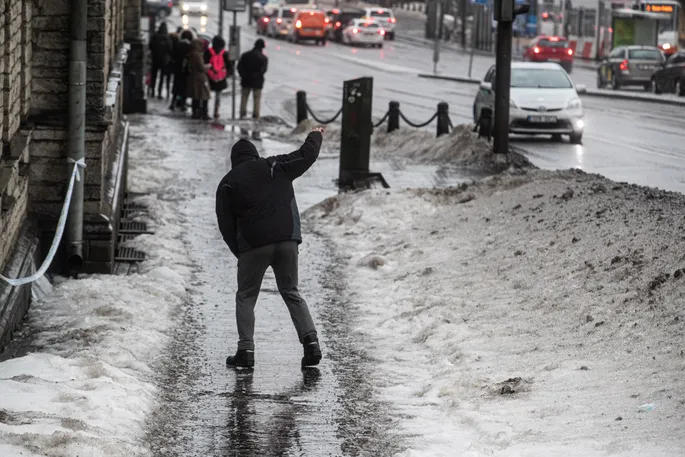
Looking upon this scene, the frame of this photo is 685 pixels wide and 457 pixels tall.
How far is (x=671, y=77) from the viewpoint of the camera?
150 ft

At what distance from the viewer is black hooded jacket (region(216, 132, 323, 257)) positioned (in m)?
9.75

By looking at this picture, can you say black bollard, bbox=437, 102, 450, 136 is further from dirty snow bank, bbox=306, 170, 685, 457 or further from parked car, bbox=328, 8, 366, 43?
parked car, bbox=328, 8, 366, 43

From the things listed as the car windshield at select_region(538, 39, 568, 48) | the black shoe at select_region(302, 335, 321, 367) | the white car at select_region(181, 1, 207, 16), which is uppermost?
the white car at select_region(181, 1, 207, 16)

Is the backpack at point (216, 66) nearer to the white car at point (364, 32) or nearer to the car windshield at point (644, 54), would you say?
the car windshield at point (644, 54)

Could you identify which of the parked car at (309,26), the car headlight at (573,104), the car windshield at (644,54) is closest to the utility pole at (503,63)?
the car headlight at (573,104)

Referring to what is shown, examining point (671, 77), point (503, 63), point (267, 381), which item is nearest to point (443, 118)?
point (503, 63)

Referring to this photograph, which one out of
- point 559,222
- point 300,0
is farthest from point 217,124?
point 300,0

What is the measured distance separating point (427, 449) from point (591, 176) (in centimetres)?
982

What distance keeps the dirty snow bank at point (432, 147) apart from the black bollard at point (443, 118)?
22 centimetres

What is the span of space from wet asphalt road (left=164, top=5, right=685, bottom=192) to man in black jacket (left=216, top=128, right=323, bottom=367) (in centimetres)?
1115

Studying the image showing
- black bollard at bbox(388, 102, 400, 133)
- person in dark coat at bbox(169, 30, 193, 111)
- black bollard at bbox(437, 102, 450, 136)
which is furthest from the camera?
person in dark coat at bbox(169, 30, 193, 111)

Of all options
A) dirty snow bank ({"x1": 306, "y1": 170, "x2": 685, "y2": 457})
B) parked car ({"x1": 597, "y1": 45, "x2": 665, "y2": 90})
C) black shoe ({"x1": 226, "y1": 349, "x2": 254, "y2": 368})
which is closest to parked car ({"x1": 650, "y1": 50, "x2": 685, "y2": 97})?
parked car ({"x1": 597, "y1": 45, "x2": 665, "y2": 90})

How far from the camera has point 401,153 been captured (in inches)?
974

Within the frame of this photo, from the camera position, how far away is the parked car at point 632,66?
4847 cm
